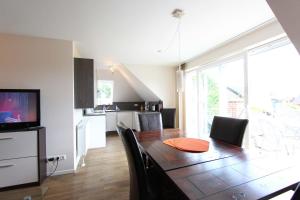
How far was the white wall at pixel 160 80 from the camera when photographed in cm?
439

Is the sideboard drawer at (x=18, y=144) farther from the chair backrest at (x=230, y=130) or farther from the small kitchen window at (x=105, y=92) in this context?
the small kitchen window at (x=105, y=92)

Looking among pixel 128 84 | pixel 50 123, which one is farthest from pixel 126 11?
pixel 128 84

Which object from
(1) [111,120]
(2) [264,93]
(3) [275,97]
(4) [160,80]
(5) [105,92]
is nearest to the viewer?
(3) [275,97]

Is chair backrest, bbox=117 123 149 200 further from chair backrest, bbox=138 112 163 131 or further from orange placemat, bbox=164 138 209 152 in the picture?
chair backrest, bbox=138 112 163 131

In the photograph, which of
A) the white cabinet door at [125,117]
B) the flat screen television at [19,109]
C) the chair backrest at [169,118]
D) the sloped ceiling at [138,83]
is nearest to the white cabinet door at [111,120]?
the white cabinet door at [125,117]

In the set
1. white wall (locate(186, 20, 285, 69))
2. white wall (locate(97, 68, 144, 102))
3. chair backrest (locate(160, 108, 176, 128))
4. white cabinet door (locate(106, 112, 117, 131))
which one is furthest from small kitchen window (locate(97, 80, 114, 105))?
white wall (locate(186, 20, 285, 69))

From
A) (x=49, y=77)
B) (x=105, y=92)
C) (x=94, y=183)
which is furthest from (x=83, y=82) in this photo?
(x=105, y=92)

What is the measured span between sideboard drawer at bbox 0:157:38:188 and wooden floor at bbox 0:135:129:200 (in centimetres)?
14

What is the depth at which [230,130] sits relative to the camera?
6.23 feet

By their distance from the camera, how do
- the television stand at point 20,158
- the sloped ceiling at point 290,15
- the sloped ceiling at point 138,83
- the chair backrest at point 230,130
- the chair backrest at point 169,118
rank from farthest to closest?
1. the sloped ceiling at point 138,83
2. the chair backrest at point 169,118
3. the television stand at point 20,158
4. the chair backrest at point 230,130
5. the sloped ceiling at point 290,15

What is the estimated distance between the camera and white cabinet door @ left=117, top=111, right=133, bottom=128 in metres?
5.54

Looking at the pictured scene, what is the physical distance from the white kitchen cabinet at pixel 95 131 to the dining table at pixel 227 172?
8.98 feet

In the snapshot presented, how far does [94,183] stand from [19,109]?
4.95 feet

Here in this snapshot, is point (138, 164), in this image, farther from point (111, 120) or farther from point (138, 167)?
point (111, 120)
